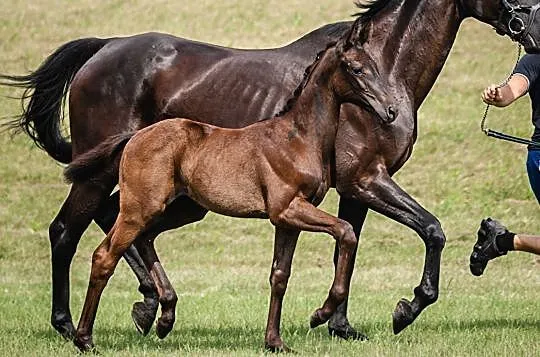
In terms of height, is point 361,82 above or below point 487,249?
above

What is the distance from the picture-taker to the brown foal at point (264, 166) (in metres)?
7.00

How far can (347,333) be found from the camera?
8.23 meters

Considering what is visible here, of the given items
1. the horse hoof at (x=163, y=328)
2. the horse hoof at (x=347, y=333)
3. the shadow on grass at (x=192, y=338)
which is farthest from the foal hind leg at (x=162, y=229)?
the horse hoof at (x=347, y=333)

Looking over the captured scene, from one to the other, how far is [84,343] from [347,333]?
2007 mm

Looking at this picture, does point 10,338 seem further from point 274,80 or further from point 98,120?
point 274,80

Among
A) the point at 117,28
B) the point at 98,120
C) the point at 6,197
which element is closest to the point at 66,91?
the point at 98,120

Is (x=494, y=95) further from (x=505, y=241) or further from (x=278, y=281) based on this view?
(x=278, y=281)

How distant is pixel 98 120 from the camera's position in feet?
29.5

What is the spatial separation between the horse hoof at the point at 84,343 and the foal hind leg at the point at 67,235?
1092mm

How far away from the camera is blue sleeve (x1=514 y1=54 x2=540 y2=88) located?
814cm

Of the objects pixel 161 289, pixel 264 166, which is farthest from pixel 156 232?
pixel 264 166

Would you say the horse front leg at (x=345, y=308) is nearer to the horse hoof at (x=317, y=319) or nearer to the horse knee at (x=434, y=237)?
the horse knee at (x=434, y=237)

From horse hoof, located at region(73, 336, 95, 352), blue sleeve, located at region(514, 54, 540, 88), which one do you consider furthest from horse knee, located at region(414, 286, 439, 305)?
horse hoof, located at region(73, 336, 95, 352)

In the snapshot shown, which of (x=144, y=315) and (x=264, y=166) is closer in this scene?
(x=264, y=166)
